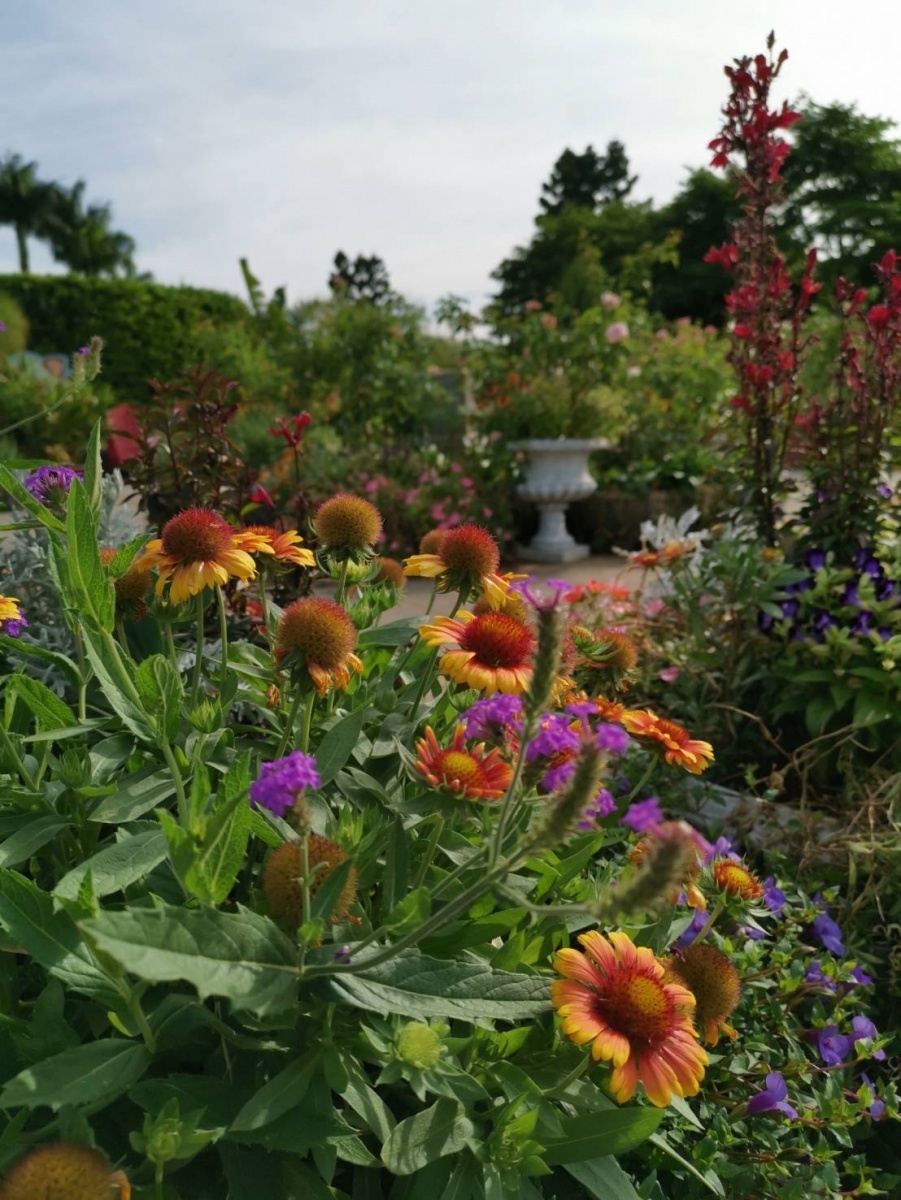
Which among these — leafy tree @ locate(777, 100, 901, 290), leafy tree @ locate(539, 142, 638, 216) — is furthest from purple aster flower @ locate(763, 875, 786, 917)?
leafy tree @ locate(539, 142, 638, 216)

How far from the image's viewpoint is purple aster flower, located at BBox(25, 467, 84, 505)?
1.32 m

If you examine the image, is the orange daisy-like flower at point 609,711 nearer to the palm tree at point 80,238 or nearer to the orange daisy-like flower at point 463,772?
the orange daisy-like flower at point 463,772

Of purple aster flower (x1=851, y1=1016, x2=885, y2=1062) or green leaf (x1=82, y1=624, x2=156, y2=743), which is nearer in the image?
green leaf (x1=82, y1=624, x2=156, y2=743)

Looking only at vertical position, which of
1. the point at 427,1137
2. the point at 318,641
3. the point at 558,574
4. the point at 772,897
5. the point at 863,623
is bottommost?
the point at 558,574

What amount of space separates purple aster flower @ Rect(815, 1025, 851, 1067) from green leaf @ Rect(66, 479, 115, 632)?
1169 millimetres

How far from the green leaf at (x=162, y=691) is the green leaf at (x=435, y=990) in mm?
334

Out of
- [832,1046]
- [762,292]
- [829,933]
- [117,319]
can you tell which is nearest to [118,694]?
[832,1046]

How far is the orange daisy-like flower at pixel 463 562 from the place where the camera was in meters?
1.22

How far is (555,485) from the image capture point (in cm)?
587

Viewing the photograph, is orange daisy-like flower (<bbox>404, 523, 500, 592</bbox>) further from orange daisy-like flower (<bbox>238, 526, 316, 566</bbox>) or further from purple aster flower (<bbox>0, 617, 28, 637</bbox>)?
purple aster flower (<bbox>0, 617, 28, 637</bbox>)

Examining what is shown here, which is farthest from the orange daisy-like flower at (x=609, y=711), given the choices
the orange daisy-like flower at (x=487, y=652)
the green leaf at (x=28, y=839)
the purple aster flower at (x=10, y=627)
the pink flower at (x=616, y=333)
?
the pink flower at (x=616, y=333)

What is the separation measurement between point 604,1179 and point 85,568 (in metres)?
0.82

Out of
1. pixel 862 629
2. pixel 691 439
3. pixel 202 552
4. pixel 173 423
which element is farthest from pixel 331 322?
pixel 202 552

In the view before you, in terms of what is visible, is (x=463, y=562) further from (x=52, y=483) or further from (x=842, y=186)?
(x=842, y=186)
